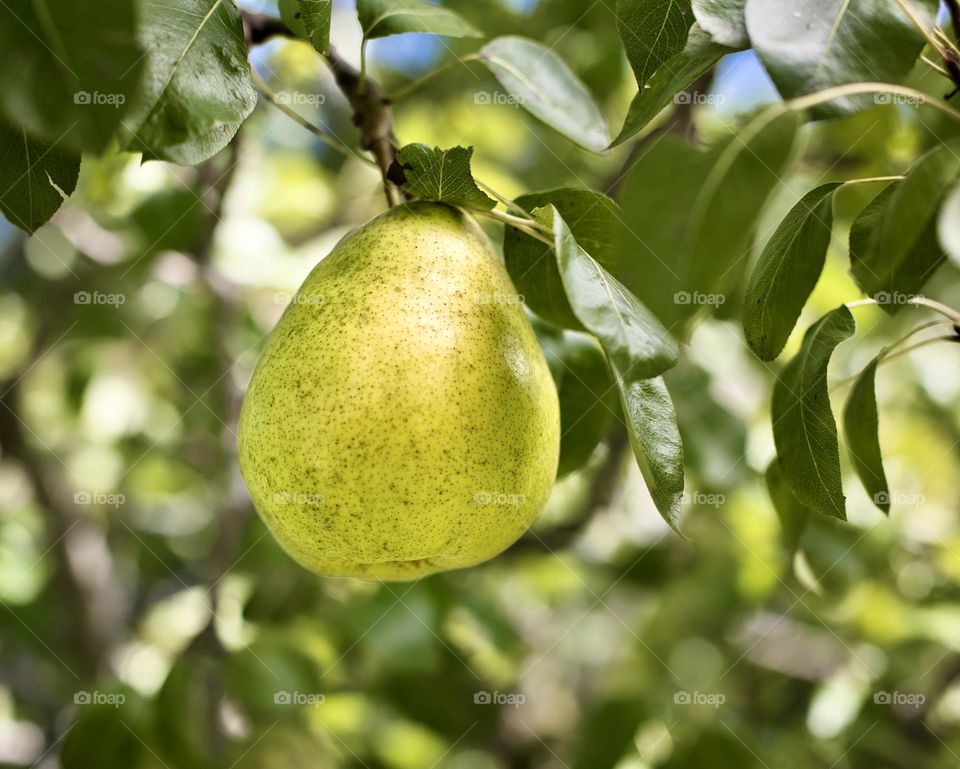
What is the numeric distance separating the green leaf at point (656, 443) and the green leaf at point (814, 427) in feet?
0.47

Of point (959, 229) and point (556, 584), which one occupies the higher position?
point (959, 229)

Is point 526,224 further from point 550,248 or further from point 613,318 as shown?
point 613,318

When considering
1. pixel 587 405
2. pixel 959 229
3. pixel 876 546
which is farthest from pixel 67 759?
pixel 876 546

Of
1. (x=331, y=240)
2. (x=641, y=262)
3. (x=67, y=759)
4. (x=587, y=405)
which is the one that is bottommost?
(x=67, y=759)

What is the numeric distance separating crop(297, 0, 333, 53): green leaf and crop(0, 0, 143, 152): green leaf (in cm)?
25

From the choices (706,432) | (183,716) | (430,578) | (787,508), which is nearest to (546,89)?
(787,508)

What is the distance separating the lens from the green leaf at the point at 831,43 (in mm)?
549

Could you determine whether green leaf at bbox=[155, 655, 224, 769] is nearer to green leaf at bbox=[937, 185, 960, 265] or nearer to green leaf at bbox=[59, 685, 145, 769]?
green leaf at bbox=[59, 685, 145, 769]

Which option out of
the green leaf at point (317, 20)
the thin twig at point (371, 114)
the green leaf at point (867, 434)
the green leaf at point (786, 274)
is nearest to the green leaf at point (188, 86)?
the green leaf at point (317, 20)

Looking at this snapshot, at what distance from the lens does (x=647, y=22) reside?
2.40 ft

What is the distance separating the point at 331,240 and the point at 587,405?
1.30m

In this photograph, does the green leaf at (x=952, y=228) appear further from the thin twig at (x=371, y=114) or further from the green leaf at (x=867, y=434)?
the thin twig at (x=371, y=114)

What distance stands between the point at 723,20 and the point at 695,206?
144 mm

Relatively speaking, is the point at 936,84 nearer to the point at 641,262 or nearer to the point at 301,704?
the point at 641,262
